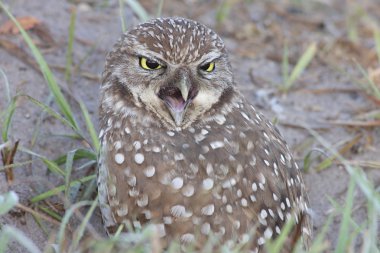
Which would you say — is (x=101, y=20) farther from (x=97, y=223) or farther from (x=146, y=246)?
(x=146, y=246)

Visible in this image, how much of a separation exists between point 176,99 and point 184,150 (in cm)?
24

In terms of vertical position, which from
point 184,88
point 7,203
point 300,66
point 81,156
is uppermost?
point 184,88

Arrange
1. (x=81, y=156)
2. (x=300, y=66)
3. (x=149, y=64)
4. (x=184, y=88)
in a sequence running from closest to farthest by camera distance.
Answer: (x=184, y=88), (x=149, y=64), (x=81, y=156), (x=300, y=66)

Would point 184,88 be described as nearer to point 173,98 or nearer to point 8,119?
point 173,98

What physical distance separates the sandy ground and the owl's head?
55 centimetres

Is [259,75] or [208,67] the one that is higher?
[208,67]

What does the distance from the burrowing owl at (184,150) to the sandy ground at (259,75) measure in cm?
48

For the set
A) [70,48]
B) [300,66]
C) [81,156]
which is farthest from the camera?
[300,66]

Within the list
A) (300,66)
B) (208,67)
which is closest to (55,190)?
(208,67)

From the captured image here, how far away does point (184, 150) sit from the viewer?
10.6 ft

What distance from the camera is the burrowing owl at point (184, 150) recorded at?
3.13m

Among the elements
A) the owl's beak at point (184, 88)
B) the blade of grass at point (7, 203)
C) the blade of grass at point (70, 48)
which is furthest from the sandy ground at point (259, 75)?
the owl's beak at point (184, 88)

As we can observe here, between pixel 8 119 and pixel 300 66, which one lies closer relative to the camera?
pixel 8 119

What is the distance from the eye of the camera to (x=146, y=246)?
2.75 meters
